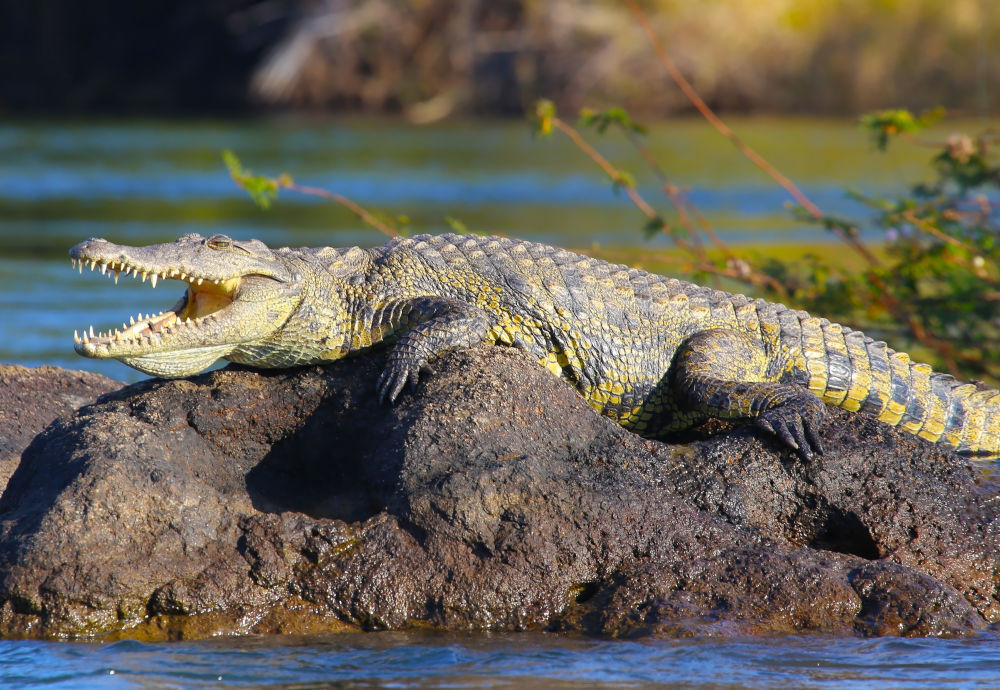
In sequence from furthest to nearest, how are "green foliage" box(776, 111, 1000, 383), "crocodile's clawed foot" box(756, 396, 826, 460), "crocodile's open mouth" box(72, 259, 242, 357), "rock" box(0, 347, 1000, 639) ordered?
"green foliage" box(776, 111, 1000, 383), "crocodile's clawed foot" box(756, 396, 826, 460), "crocodile's open mouth" box(72, 259, 242, 357), "rock" box(0, 347, 1000, 639)

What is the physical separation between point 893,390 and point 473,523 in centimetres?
222

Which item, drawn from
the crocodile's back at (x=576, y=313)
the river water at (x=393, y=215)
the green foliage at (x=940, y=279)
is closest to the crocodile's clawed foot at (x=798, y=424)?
the crocodile's back at (x=576, y=313)

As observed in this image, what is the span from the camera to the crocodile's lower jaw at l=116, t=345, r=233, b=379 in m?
4.53

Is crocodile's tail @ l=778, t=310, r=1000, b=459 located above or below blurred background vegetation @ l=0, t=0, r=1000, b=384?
below

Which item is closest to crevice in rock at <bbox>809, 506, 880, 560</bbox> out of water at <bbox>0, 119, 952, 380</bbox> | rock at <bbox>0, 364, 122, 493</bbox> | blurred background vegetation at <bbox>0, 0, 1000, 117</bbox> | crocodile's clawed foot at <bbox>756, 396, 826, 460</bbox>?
crocodile's clawed foot at <bbox>756, 396, 826, 460</bbox>

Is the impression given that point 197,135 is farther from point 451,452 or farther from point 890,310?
point 451,452

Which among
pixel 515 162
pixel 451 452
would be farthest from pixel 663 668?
pixel 515 162

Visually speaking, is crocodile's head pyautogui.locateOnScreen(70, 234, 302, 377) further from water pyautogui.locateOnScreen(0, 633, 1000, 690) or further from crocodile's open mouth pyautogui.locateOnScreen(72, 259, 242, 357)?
water pyautogui.locateOnScreen(0, 633, 1000, 690)

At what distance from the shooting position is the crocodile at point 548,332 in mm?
4602

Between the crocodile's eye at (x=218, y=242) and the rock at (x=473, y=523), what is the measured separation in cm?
58

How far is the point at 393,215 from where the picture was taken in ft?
44.8

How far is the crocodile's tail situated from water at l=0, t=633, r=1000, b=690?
149 cm

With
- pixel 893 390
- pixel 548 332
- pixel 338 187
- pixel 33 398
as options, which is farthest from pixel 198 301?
pixel 338 187

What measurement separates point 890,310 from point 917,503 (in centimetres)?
407
